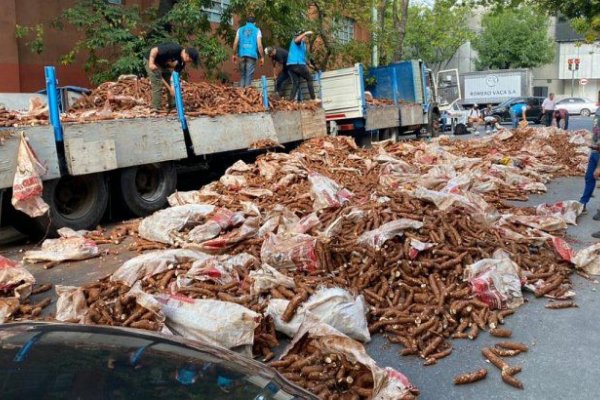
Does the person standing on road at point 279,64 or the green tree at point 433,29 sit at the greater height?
the green tree at point 433,29

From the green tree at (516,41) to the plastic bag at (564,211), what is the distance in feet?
150

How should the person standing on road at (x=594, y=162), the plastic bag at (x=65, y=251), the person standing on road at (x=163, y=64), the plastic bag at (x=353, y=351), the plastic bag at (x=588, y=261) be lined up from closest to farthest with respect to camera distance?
the plastic bag at (x=353, y=351) < the plastic bag at (x=588, y=261) < the plastic bag at (x=65, y=251) < the person standing on road at (x=594, y=162) < the person standing on road at (x=163, y=64)

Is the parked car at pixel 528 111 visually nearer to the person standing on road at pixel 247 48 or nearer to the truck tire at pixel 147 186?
the person standing on road at pixel 247 48

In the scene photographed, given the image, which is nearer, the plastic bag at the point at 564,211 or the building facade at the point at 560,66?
the plastic bag at the point at 564,211

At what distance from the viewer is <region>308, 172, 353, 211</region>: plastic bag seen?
7.40 meters

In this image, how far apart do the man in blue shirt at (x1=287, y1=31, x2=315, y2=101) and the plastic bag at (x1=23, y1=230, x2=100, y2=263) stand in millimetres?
7447

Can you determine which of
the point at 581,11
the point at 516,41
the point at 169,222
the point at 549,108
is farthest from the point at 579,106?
the point at 169,222

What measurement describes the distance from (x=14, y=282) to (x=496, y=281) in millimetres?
4287

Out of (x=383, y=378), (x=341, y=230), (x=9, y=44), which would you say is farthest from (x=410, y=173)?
(x=9, y=44)

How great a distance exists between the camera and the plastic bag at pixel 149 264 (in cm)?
512

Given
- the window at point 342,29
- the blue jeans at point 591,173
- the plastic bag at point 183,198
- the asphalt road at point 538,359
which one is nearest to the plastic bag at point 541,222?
the asphalt road at point 538,359

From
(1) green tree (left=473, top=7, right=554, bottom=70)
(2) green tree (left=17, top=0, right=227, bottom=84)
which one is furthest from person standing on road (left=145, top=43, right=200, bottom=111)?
(1) green tree (left=473, top=7, right=554, bottom=70)

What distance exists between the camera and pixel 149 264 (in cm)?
527

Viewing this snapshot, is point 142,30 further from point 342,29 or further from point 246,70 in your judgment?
point 342,29
